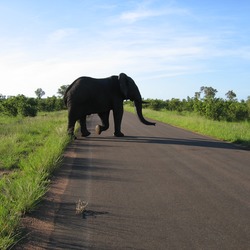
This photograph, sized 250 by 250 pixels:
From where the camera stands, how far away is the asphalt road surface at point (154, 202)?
4.22 meters

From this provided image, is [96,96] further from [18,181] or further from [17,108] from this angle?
[17,108]

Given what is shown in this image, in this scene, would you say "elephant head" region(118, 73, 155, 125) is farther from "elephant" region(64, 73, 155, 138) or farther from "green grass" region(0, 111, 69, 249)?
"green grass" region(0, 111, 69, 249)

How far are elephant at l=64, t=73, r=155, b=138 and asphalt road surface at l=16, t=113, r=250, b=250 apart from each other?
4.10m

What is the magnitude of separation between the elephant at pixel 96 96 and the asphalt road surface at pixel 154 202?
4098 mm

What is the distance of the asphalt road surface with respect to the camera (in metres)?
4.22

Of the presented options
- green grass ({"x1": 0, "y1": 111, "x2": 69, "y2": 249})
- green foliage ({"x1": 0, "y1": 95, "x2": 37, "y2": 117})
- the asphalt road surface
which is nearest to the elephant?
green grass ({"x1": 0, "y1": 111, "x2": 69, "y2": 249})

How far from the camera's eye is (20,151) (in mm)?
10398

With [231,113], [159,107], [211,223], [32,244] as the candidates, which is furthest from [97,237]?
[159,107]

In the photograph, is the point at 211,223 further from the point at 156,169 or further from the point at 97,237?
the point at 156,169

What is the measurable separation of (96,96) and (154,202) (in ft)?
30.0

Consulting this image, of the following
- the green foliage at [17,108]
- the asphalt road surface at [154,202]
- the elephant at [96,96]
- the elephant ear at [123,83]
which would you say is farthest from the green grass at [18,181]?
the green foliage at [17,108]

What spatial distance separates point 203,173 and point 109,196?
269 cm

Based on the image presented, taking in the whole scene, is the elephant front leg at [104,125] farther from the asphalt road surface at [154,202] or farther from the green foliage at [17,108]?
the green foliage at [17,108]

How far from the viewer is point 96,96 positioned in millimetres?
14359
